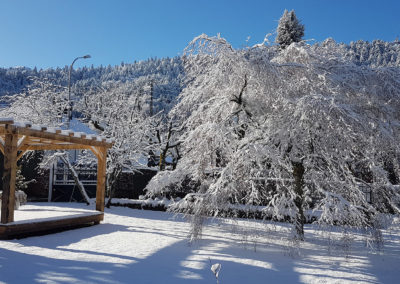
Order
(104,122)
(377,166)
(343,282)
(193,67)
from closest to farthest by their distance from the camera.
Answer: (343,282), (377,166), (193,67), (104,122)

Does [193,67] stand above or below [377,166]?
above

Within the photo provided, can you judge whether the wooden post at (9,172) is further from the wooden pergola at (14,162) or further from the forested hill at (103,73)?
the forested hill at (103,73)

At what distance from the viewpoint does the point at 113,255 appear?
18.6ft

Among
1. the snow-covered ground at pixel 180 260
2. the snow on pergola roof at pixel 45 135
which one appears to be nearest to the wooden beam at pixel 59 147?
the snow on pergola roof at pixel 45 135

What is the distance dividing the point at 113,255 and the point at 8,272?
1.60 metres

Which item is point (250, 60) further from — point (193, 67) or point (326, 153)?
point (326, 153)

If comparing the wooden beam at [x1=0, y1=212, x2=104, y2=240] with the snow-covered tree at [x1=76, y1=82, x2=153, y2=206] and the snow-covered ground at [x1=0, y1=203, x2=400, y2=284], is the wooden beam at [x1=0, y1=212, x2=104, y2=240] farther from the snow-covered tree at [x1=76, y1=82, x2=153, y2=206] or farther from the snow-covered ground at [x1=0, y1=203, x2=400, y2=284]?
the snow-covered tree at [x1=76, y1=82, x2=153, y2=206]

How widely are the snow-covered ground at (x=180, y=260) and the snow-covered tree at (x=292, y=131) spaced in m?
0.65

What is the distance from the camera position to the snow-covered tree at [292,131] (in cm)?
586

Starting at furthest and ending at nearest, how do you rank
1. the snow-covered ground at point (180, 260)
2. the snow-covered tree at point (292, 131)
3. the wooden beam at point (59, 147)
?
the wooden beam at point (59, 147), the snow-covered tree at point (292, 131), the snow-covered ground at point (180, 260)

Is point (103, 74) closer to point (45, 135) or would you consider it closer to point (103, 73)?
point (103, 73)

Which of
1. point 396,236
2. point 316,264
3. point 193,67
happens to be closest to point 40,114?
point 193,67

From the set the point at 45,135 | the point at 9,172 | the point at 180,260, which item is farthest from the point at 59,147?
the point at 180,260

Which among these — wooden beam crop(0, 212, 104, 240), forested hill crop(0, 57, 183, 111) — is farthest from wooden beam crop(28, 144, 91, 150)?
forested hill crop(0, 57, 183, 111)
